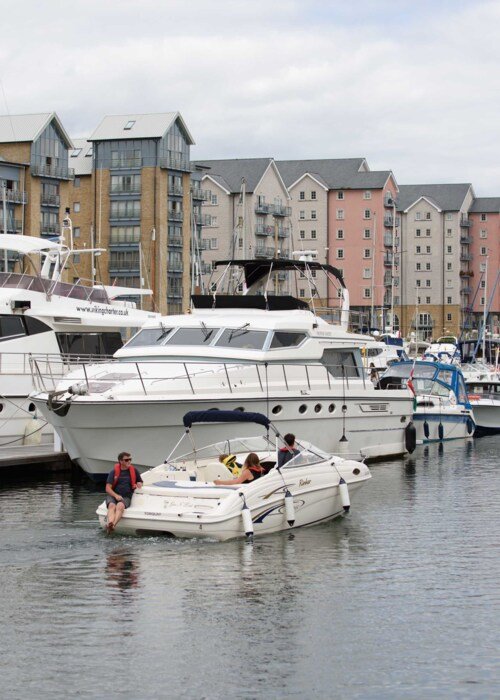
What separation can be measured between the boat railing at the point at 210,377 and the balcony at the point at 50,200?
6315 cm

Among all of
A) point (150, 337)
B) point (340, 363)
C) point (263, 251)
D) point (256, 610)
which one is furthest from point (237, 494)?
point (263, 251)

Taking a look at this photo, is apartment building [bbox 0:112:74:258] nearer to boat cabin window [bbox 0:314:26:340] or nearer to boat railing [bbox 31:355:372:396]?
boat cabin window [bbox 0:314:26:340]

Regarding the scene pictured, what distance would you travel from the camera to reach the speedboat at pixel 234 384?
85.7ft

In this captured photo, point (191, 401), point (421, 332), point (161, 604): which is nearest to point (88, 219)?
point (421, 332)

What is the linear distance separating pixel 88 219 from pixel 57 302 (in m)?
67.5

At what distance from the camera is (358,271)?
132 metres

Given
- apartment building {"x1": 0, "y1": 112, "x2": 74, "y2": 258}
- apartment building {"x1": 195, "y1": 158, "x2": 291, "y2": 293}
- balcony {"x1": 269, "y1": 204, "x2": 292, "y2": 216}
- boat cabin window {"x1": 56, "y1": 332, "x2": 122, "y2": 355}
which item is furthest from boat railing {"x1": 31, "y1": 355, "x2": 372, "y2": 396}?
balcony {"x1": 269, "y1": 204, "x2": 292, "y2": 216}

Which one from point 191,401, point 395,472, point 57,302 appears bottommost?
point 395,472

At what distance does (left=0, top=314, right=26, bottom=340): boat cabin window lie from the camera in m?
32.2

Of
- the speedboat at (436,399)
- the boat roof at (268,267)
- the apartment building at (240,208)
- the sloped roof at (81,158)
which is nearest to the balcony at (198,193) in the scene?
the apartment building at (240,208)

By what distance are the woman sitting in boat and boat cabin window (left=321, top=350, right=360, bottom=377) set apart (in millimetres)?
10997

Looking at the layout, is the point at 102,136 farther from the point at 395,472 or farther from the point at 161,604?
the point at 161,604

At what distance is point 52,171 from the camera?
92750 mm

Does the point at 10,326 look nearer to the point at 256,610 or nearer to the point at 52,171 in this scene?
the point at 256,610
